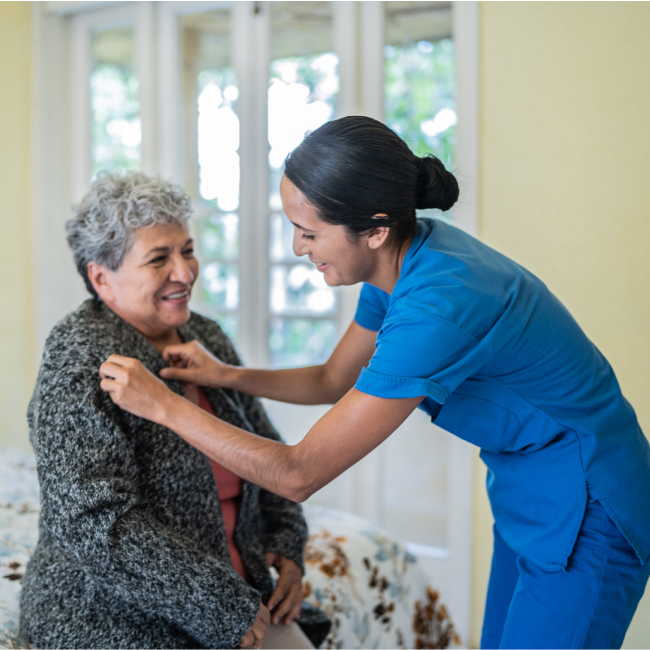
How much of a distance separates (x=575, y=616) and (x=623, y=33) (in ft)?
5.68

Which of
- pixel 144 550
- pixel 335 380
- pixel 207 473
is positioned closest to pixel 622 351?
pixel 335 380

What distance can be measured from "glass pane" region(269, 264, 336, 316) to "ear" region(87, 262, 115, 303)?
49.0 inches

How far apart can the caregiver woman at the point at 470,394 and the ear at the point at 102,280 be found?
0.91 feet

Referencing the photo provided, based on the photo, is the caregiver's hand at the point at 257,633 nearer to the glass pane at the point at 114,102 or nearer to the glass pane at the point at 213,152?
the glass pane at the point at 213,152

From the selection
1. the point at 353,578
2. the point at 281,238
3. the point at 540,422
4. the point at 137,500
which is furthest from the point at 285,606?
the point at 281,238

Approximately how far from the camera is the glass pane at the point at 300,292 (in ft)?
8.75

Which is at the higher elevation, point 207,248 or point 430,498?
point 207,248

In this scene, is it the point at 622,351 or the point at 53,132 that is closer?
the point at 622,351

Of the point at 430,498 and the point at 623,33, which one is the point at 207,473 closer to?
the point at 430,498

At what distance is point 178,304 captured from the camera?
150 cm

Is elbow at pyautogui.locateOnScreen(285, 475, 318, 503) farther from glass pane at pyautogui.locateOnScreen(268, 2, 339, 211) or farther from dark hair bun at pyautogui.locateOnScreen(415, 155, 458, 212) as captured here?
glass pane at pyautogui.locateOnScreen(268, 2, 339, 211)

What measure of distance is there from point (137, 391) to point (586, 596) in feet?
2.86

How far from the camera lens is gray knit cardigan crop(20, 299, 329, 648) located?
119 cm

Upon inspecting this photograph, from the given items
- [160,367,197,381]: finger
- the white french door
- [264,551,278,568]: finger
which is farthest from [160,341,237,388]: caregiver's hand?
the white french door
